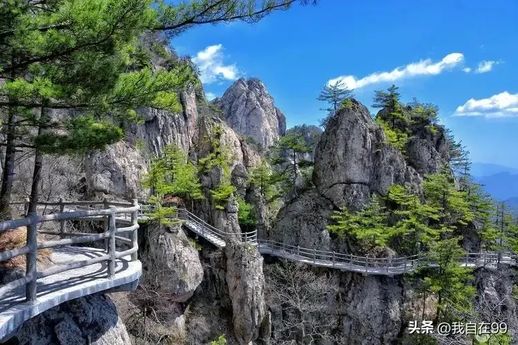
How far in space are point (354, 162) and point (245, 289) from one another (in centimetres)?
1185

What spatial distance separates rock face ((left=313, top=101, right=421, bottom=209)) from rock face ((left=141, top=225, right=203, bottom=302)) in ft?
38.2

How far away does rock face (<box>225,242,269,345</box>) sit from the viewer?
22453 millimetres

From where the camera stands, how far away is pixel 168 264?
20.8m

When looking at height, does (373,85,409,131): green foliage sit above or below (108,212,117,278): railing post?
above

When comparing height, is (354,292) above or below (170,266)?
below

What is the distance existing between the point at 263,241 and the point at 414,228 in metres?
9.79

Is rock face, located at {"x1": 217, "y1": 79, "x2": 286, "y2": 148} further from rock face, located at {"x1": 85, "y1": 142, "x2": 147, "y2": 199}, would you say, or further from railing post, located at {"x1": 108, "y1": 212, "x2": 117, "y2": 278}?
railing post, located at {"x1": 108, "y1": 212, "x2": 117, "y2": 278}

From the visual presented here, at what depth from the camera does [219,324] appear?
22.8 m

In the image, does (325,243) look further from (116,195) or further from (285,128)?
(285,128)

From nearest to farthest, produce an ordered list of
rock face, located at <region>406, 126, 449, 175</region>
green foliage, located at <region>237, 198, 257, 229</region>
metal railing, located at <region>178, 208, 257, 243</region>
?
1. metal railing, located at <region>178, 208, 257, 243</region>
2. green foliage, located at <region>237, 198, 257, 229</region>
3. rock face, located at <region>406, 126, 449, 175</region>

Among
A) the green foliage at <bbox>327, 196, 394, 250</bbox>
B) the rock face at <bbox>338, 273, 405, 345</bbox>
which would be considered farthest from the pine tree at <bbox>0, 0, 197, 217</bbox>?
the rock face at <bbox>338, 273, 405, 345</bbox>

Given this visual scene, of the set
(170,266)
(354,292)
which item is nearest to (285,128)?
(354,292)

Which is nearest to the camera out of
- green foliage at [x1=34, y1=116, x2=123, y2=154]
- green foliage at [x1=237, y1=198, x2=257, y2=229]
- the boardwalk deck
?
the boardwalk deck

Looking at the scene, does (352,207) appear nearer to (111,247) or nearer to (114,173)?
(114,173)
